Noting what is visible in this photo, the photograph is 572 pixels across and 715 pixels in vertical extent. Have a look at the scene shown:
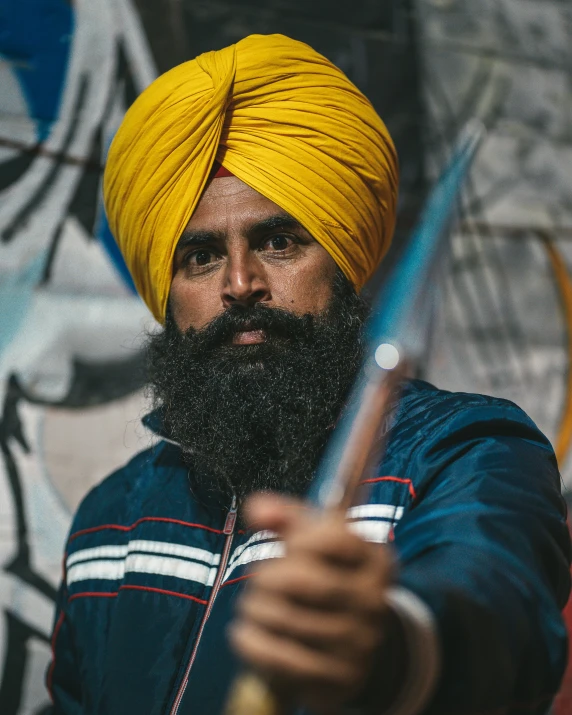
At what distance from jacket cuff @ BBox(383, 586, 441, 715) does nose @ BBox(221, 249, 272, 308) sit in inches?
39.9

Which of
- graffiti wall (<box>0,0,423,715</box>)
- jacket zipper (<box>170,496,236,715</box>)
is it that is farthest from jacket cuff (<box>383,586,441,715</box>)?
graffiti wall (<box>0,0,423,715</box>)

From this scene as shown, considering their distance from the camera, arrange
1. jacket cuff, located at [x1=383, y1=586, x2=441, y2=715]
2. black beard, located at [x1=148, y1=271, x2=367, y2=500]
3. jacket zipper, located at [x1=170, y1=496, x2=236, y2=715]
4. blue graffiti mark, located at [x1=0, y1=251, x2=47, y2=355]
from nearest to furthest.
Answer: jacket cuff, located at [x1=383, y1=586, x2=441, y2=715] < jacket zipper, located at [x1=170, y1=496, x2=236, y2=715] < black beard, located at [x1=148, y1=271, x2=367, y2=500] < blue graffiti mark, located at [x1=0, y1=251, x2=47, y2=355]

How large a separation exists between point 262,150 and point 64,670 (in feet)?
4.13

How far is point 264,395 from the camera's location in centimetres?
177

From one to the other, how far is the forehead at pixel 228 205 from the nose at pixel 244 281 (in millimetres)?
85

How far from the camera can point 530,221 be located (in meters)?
3.49

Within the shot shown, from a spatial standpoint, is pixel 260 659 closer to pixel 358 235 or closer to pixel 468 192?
pixel 358 235

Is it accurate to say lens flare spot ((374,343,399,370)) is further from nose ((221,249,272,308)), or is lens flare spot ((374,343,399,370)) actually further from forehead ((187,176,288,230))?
forehead ((187,176,288,230))

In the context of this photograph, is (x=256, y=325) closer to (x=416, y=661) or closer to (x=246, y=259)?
(x=246, y=259)

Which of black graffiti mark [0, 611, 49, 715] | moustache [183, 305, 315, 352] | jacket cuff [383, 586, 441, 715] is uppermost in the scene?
moustache [183, 305, 315, 352]

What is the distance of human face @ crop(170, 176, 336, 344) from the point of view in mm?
1829

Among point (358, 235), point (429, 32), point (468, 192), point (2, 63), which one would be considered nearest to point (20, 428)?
point (2, 63)

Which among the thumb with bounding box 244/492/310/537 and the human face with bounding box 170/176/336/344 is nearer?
the thumb with bounding box 244/492/310/537

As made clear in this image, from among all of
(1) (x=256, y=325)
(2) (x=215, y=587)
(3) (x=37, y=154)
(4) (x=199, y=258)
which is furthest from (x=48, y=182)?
(2) (x=215, y=587)
